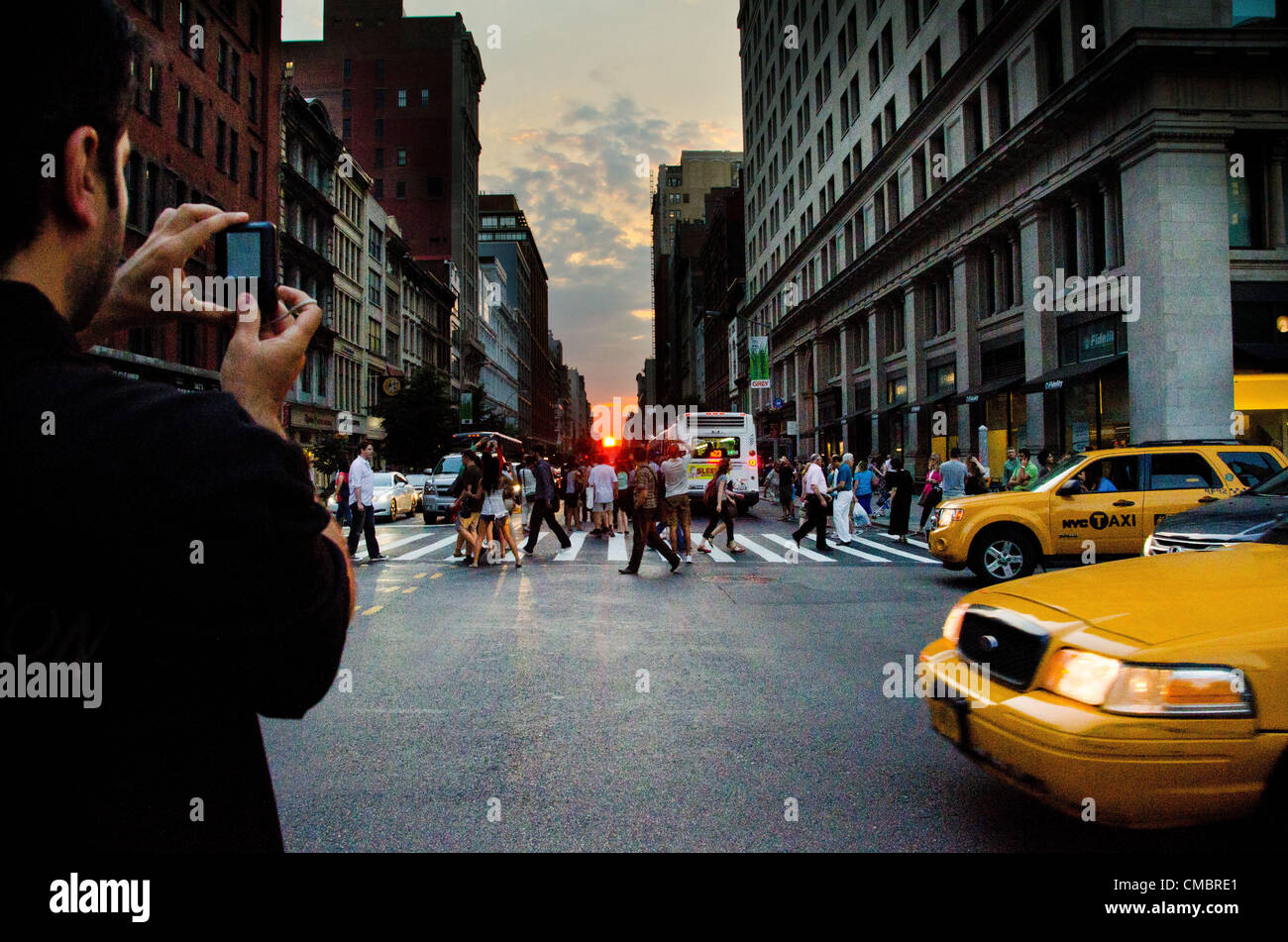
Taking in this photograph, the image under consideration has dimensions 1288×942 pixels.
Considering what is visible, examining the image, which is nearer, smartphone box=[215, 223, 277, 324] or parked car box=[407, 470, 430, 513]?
smartphone box=[215, 223, 277, 324]

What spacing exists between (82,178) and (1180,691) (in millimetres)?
3519

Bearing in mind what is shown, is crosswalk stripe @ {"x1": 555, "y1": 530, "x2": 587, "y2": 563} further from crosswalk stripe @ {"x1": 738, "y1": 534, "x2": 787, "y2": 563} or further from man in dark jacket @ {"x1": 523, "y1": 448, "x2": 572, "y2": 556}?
crosswalk stripe @ {"x1": 738, "y1": 534, "x2": 787, "y2": 563}

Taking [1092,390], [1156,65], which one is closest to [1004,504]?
[1092,390]

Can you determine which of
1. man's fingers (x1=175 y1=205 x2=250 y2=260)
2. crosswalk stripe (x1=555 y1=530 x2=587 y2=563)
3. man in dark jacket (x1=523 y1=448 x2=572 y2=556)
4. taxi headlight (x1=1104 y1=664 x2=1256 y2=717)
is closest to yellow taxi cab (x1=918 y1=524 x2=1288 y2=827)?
taxi headlight (x1=1104 y1=664 x2=1256 y2=717)

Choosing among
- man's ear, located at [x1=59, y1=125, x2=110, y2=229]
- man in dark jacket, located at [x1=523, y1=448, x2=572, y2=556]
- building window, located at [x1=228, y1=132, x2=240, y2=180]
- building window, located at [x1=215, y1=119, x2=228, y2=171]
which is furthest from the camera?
building window, located at [x1=228, y1=132, x2=240, y2=180]

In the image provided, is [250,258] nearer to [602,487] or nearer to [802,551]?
[802,551]

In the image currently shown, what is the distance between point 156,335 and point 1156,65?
3126 cm

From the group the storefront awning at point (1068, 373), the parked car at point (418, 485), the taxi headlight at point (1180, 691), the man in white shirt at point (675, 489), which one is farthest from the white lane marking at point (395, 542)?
the storefront awning at point (1068, 373)

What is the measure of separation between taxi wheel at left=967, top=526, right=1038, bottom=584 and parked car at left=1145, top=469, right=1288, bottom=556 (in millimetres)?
3318

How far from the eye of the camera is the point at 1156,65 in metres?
19.8

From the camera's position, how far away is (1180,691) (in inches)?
116

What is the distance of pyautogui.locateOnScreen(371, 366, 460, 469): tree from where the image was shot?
44000 mm

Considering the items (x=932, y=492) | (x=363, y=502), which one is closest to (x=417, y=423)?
(x=363, y=502)
